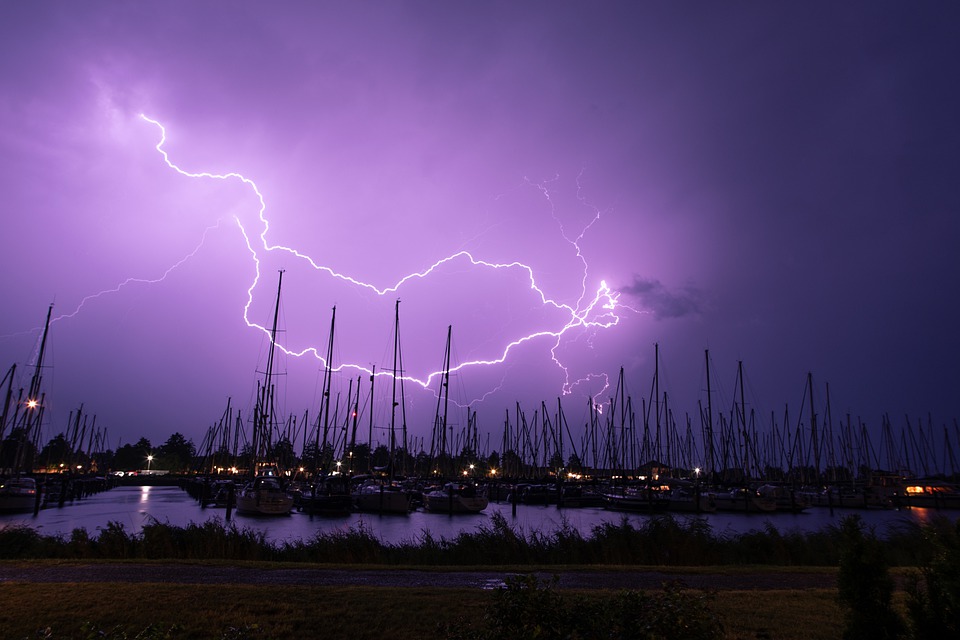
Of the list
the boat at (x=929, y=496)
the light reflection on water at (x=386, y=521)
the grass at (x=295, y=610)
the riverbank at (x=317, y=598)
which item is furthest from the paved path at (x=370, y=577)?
the boat at (x=929, y=496)

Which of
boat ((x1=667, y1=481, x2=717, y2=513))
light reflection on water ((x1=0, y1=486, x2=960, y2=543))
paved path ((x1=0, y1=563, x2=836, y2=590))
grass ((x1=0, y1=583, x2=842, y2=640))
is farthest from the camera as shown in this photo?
boat ((x1=667, y1=481, x2=717, y2=513))

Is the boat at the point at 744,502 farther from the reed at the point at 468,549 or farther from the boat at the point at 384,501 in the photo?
the reed at the point at 468,549

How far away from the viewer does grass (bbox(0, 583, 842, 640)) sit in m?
9.59

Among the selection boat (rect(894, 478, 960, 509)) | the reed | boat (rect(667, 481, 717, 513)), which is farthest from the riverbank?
boat (rect(894, 478, 960, 509))

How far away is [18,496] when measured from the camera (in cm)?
5022

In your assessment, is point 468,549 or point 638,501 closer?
point 468,549

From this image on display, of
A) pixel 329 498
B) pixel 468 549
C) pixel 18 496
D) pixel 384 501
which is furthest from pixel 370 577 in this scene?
pixel 18 496

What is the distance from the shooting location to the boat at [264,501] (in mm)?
50719

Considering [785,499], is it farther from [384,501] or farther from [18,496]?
[18,496]

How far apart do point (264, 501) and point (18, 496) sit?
20.5 meters

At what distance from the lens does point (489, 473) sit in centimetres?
13788

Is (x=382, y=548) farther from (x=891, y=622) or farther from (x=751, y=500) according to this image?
(x=751, y=500)

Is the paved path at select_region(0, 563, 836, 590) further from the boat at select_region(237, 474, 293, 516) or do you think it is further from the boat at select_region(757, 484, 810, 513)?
the boat at select_region(757, 484, 810, 513)

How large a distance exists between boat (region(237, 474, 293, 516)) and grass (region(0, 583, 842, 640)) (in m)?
40.6
